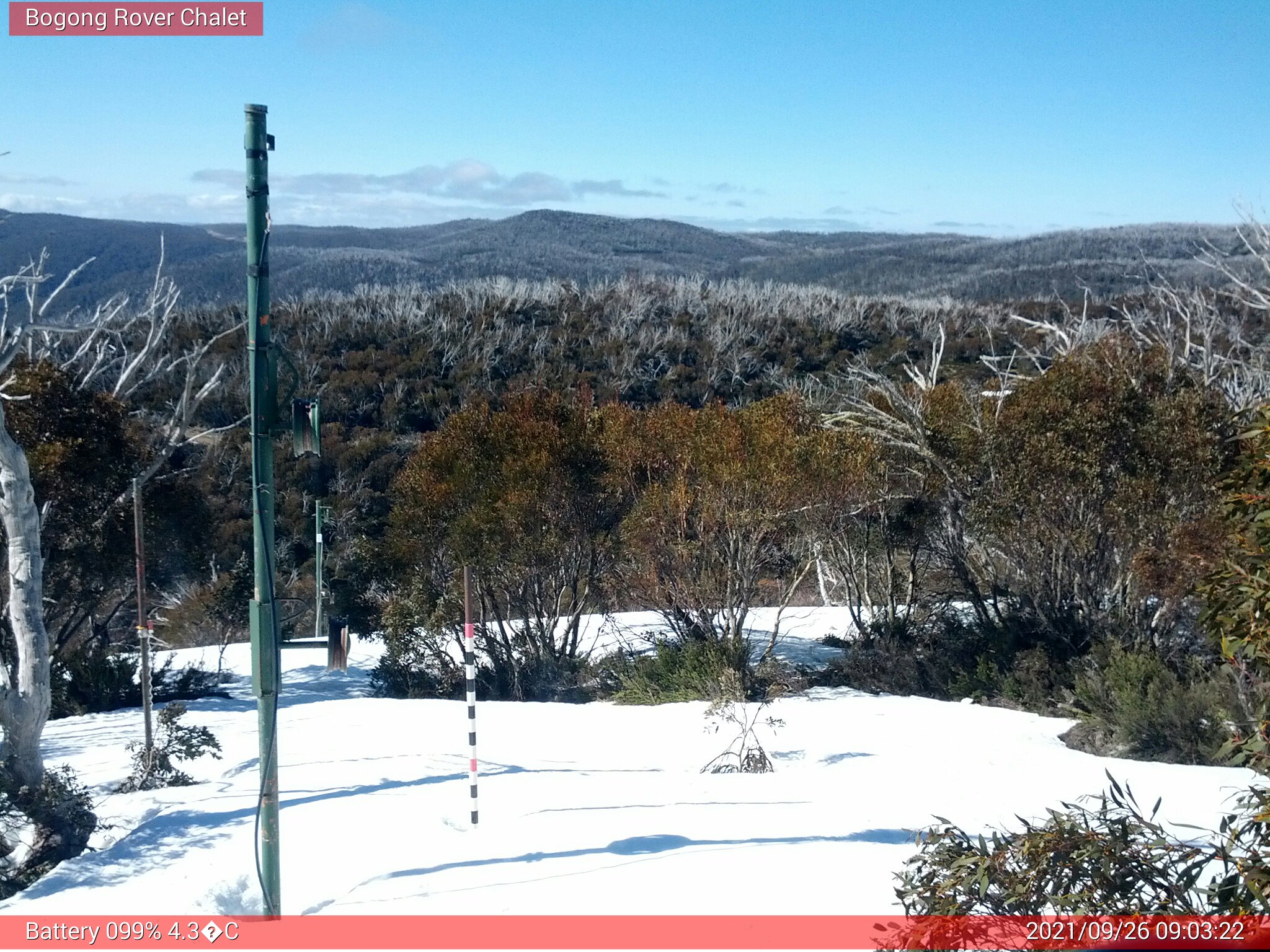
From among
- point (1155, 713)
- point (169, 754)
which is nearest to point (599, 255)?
point (1155, 713)

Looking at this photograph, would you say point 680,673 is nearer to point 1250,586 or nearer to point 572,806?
point 572,806

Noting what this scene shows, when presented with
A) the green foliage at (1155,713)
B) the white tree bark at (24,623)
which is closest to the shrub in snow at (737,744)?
the green foliage at (1155,713)

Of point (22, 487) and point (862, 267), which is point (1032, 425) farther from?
point (862, 267)

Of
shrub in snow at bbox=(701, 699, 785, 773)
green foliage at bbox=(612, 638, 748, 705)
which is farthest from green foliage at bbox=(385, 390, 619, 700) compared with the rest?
shrub in snow at bbox=(701, 699, 785, 773)

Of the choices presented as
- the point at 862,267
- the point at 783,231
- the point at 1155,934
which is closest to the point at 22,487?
the point at 1155,934

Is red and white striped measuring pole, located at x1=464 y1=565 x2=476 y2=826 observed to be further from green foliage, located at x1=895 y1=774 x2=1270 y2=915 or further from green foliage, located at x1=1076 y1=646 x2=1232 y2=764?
green foliage, located at x1=1076 y1=646 x2=1232 y2=764

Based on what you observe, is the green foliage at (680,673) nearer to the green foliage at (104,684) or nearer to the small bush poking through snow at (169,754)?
the small bush poking through snow at (169,754)
